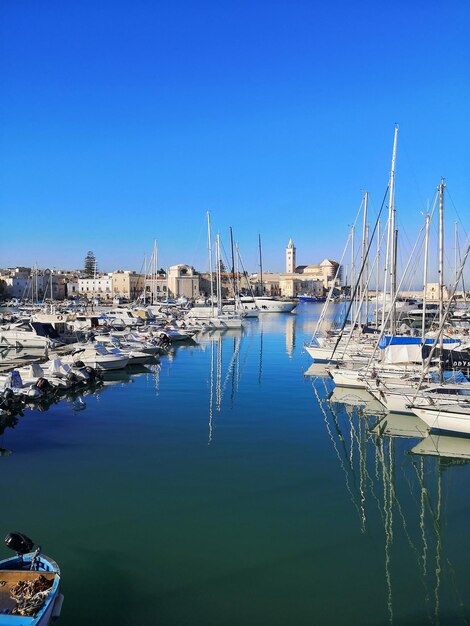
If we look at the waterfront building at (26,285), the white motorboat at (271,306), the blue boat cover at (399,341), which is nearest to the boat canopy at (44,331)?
the blue boat cover at (399,341)

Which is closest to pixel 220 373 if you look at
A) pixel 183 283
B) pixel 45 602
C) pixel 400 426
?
pixel 400 426

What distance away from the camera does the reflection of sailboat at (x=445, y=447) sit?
14.6m

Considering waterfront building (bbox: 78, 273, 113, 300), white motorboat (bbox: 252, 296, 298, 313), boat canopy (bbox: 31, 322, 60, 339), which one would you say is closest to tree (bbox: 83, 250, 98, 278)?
waterfront building (bbox: 78, 273, 113, 300)

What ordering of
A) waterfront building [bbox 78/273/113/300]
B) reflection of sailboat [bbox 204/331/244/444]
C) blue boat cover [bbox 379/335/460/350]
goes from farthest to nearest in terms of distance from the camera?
waterfront building [bbox 78/273/113/300] < blue boat cover [bbox 379/335/460/350] < reflection of sailboat [bbox 204/331/244/444]

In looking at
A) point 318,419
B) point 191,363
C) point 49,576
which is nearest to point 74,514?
point 49,576

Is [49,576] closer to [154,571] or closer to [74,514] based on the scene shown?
[154,571]

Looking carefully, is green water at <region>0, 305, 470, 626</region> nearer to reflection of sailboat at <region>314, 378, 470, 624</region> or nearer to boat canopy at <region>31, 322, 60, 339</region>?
reflection of sailboat at <region>314, 378, 470, 624</region>

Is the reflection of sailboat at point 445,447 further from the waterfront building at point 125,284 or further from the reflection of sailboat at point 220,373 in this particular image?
the waterfront building at point 125,284

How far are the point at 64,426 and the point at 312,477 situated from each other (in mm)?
8775

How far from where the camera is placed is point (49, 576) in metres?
7.16

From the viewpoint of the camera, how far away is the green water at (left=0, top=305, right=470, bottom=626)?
26.0ft

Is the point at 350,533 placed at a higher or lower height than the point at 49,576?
lower

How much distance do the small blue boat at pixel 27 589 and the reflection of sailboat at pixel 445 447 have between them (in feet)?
34.9

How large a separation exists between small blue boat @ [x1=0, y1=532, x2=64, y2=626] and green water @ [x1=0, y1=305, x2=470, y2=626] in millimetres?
819
